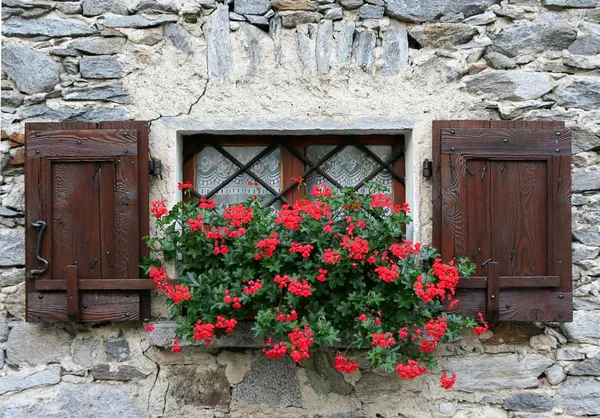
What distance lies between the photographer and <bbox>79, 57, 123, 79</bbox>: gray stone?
112 inches

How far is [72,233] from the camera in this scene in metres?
2.73

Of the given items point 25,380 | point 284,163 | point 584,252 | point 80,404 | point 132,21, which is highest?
point 132,21

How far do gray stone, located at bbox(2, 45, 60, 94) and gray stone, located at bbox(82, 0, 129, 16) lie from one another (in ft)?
0.97

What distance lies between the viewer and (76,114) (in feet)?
9.32

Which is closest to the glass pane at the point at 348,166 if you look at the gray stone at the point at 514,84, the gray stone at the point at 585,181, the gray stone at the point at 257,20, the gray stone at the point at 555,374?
the gray stone at the point at 514,84

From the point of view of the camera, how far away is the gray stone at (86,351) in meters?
2.84

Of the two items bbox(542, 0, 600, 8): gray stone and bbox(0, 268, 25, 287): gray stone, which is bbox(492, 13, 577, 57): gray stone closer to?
bbox(542, 0, 600, 8): gray stone

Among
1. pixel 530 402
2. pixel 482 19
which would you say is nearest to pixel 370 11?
pixel 482 19

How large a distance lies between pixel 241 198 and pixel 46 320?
3.48 ft

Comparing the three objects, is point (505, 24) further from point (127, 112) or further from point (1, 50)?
point (1, 50)

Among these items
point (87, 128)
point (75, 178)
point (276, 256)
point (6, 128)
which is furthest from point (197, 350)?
point (6, 128)

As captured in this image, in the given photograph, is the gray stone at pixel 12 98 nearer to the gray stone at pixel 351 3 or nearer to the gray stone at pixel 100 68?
the gray stone at pixel 100 68

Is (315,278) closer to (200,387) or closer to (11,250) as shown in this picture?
(200,387)

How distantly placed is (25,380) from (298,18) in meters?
2.13
